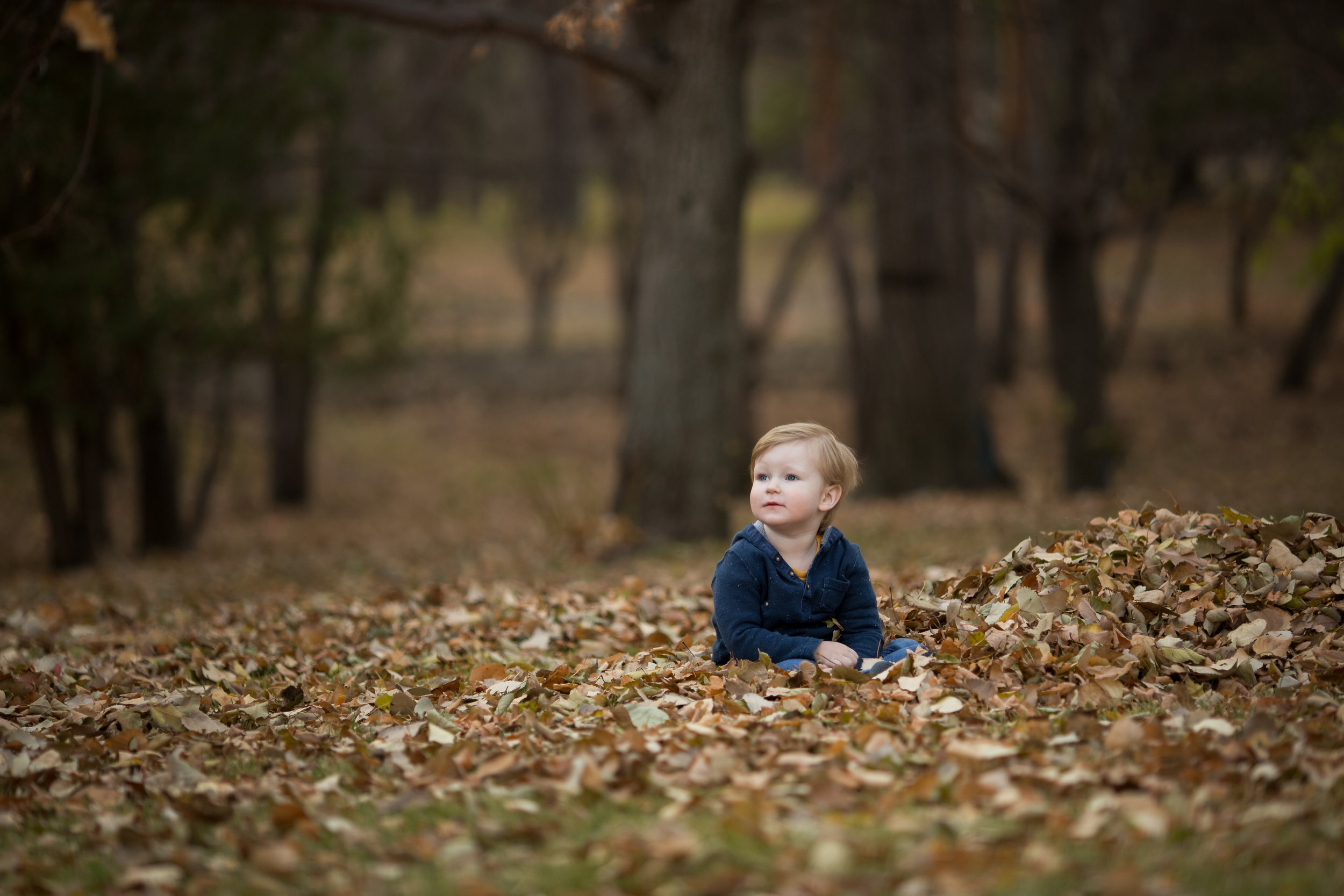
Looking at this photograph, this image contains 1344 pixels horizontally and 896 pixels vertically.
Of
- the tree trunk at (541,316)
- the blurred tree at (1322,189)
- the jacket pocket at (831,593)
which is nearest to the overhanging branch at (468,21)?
the jacket pocket at (831,593)

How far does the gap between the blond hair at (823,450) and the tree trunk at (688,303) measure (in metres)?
4.57

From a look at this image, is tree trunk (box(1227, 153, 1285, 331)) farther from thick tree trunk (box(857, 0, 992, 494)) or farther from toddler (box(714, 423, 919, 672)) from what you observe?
toddler (box(714, 423, 919, 672))

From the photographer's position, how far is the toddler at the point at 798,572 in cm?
414

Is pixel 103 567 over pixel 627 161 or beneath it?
beneath

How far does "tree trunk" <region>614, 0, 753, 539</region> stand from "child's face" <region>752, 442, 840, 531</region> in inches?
183

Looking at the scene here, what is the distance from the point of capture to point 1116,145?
10.6m

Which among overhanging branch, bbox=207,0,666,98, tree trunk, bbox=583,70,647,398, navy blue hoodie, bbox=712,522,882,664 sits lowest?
navy blue hoodie, bbox=712,522,882,664

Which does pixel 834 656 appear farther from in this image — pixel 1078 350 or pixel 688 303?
pixel 1078 350

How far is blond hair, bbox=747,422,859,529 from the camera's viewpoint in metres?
4.14

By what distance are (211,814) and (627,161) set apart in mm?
15720

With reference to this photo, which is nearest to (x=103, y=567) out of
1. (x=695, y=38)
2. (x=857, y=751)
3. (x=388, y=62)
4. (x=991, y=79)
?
(x=695, y=38)

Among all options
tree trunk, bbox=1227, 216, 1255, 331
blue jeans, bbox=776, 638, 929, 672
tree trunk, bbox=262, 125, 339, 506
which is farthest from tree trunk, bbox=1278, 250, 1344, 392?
blue jeans, bbox=776, 638, 929, 672

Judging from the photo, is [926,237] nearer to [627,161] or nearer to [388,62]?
[627,161]

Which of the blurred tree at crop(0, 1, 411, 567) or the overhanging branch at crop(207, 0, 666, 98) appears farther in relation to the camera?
the blurred tree at crop(0, 1, 411, 567)
